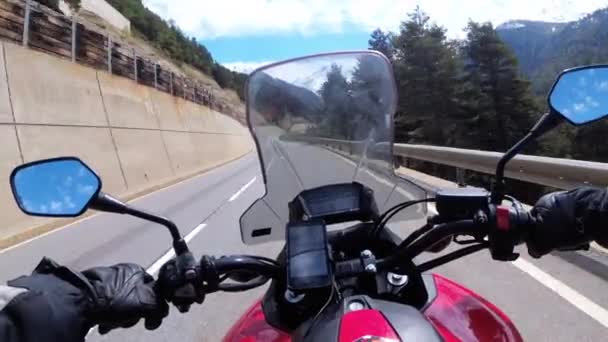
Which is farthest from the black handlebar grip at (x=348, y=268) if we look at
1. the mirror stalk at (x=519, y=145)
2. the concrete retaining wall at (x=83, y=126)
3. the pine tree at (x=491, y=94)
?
the pine tree at (x=491, y=94)

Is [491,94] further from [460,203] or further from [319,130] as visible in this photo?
[460,203]

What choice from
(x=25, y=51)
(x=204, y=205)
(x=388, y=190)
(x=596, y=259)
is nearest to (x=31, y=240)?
(x=204, y=205)

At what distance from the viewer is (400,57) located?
49.4m

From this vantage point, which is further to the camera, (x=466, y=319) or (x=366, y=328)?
(x=466, y=319)

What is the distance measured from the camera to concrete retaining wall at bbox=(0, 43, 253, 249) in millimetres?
11742

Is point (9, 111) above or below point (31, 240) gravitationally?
above

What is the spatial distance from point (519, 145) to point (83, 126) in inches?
601

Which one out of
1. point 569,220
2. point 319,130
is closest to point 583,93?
point 569,220

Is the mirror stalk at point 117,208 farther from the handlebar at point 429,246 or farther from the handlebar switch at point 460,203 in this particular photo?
the handlebar switch at point 460,203

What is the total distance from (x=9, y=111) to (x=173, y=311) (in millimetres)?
8581

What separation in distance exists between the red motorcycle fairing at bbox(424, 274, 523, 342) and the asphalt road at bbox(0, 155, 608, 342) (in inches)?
97.7

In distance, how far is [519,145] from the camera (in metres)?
1.76

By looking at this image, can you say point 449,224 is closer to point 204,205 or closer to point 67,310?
point 67,310

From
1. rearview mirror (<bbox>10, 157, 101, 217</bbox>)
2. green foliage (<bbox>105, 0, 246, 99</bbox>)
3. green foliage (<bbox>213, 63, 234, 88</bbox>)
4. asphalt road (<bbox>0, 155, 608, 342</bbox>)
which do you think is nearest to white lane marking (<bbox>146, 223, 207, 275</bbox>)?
asphalt road (<bbox>0, 155, 608, 342</bbox>)
